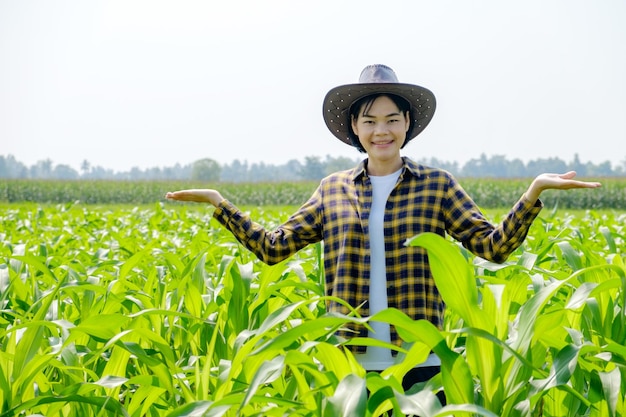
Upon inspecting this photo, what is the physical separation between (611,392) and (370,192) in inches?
44.9

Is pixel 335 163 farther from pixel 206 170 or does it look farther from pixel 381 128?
pixel 381 128

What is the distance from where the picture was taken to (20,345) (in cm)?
190

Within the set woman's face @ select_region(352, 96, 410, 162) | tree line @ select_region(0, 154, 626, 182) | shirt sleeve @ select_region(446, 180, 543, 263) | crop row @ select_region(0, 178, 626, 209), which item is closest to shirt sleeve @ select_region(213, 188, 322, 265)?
woman's face @ select_region(352, 96, 410, 162)

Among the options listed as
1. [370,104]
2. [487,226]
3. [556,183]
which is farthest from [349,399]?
[370,104]

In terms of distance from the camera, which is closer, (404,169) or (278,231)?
(404,169)

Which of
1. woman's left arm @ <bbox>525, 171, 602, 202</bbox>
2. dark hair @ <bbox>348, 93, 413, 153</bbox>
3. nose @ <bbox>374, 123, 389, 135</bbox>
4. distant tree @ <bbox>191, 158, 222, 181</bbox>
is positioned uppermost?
distant tree @ <bbox>191, 158, 222, 181</bbox>

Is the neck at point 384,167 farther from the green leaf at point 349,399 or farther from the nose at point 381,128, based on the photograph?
the green leaf at point 349,399

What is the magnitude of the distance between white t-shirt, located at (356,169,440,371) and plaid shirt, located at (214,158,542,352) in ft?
0.08

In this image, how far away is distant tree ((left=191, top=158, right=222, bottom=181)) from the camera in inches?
4879

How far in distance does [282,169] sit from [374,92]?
158535 millimetres

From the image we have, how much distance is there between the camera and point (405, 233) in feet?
8.32

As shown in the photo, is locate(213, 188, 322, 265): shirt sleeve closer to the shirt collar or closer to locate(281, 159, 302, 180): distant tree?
the shirt collar

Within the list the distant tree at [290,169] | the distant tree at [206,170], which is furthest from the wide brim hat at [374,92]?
the distant tree at [290,169]

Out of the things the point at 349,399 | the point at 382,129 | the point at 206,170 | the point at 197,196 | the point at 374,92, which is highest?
the point at 206,170
